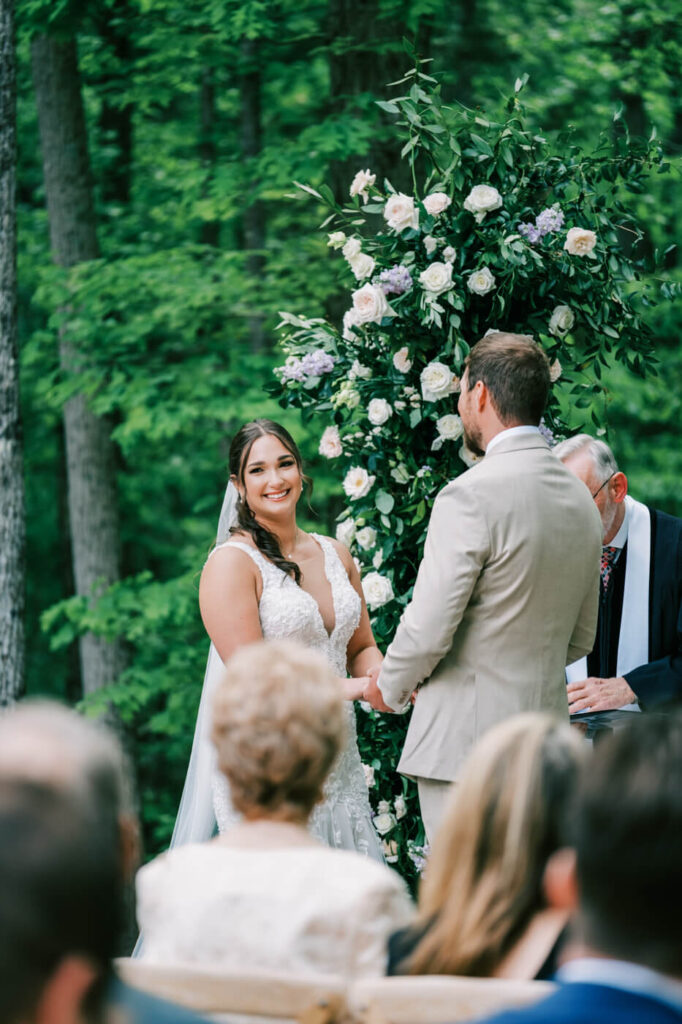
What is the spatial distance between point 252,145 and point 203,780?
6147 mm

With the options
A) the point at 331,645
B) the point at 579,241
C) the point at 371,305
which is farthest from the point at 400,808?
the point at 579,241

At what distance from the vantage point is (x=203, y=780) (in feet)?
12.4

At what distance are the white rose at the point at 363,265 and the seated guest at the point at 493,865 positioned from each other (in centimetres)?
232

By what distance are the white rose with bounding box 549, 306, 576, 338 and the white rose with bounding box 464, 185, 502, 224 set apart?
1.37 ft

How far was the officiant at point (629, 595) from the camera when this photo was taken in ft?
11.6

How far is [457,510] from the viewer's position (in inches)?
115

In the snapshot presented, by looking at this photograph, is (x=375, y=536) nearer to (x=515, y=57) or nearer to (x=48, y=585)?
(x=515, y=57)

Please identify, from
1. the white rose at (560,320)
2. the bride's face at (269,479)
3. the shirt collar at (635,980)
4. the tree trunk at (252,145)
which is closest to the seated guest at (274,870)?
the shirt collar at (635,980)

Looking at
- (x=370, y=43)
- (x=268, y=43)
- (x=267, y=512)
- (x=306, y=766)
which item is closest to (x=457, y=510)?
(x=267, y=512)

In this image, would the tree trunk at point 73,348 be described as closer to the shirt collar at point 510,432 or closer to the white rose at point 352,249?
the white rose at point 352,249

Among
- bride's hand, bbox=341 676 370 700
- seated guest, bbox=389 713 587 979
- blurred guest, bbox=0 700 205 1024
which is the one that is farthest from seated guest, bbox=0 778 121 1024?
bride's hand, bbox=341 676 370 700

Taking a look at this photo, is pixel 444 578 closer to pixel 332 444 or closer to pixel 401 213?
pixel 332 444

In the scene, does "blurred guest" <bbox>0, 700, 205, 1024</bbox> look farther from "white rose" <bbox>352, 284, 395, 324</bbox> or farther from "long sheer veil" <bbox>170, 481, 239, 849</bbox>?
"white rose" <bbox>352, 284, 395, 324</bbox>

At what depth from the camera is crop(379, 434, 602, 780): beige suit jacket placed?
114 inches
